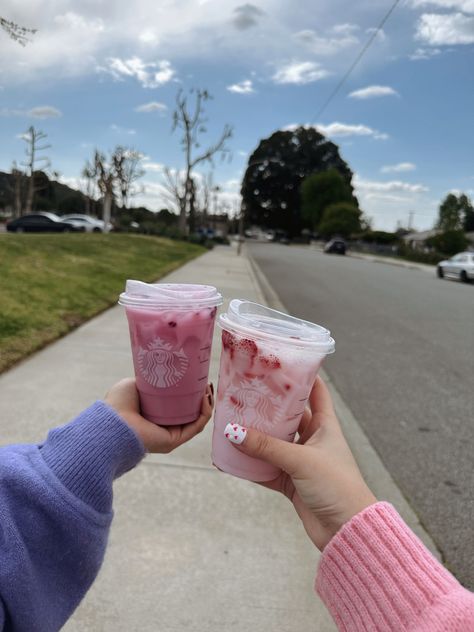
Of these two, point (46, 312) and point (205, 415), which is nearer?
point (205, 415)

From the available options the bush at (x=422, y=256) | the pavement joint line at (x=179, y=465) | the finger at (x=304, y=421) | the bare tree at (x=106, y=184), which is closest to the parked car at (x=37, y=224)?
the bare tree at (x=106, y=184)

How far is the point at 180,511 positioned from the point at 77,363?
2.66 metres

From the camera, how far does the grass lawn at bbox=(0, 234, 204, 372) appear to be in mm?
5711

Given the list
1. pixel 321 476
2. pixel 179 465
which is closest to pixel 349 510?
pixel 321 476

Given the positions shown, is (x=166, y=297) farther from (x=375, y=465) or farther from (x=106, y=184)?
(x=106, y=184)

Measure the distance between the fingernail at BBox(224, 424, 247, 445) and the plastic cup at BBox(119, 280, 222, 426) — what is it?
194 millimetres

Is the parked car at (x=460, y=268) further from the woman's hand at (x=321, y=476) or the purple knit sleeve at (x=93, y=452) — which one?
the purple knit sleeve at (x=93, y=452)

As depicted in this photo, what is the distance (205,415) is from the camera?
152cm

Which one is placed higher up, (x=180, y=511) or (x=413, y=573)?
(x=413, y=573)

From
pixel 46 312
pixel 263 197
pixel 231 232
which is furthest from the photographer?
pixel 231 232

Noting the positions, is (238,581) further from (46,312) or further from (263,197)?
(263,197)

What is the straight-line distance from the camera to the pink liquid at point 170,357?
1320 millimetres

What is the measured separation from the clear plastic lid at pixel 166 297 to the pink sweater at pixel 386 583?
642mm

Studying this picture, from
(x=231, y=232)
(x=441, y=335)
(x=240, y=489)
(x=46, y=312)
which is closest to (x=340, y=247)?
(x=441, y=335)
